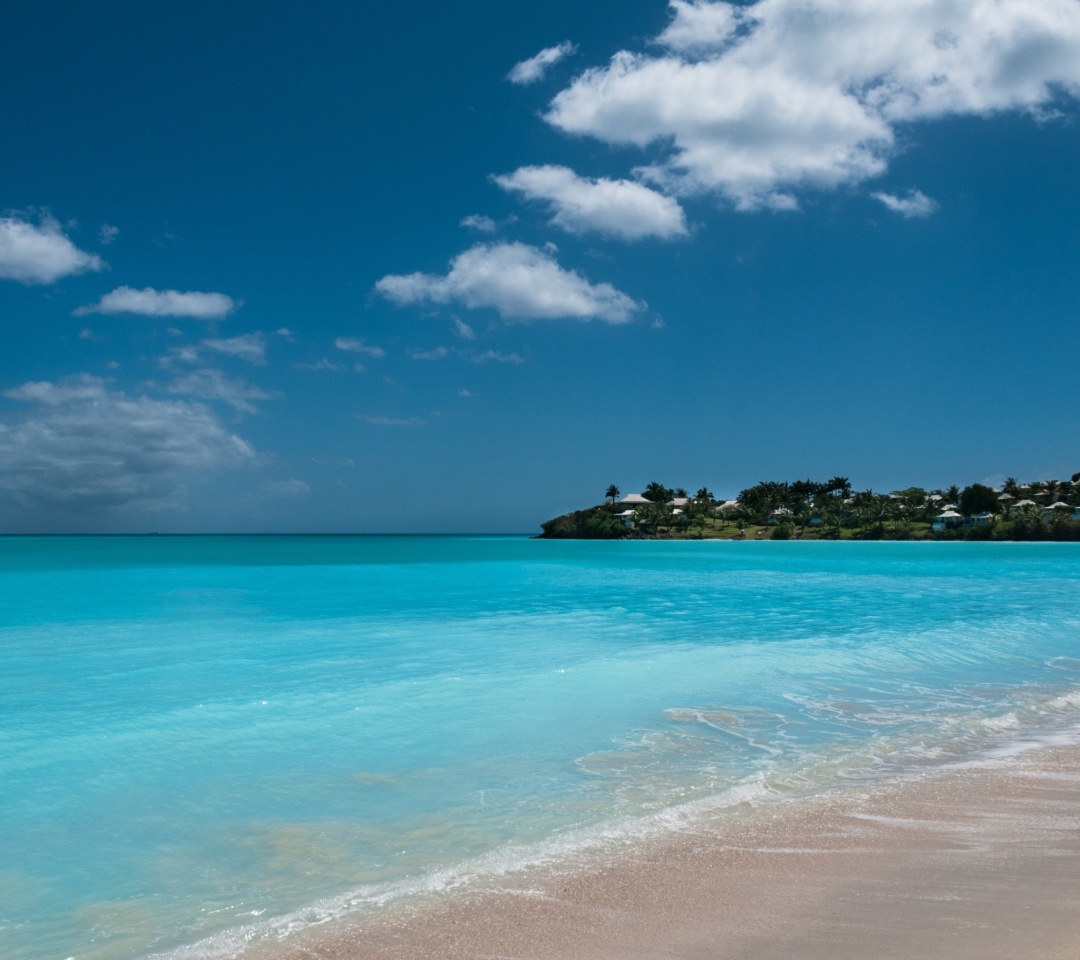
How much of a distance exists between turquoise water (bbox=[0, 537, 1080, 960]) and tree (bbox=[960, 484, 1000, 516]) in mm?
104448

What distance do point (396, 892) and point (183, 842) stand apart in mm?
1997

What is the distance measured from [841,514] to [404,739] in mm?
125227

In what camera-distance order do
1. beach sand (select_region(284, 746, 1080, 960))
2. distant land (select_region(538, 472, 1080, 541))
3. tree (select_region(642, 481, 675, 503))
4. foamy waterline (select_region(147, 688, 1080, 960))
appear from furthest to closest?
tree (select_region(642, 481, 675, 503)), distant land (select_region(538, 472, 1080, 541)), foamy waterline (select_region(147, 688, 1080, 960)), beach sand (select_region(284, 746, 1080, 960))

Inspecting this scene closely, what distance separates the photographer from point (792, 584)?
3547cm

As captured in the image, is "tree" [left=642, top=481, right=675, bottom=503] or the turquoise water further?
"tree" [left=642, top=481, right=675, bottom=503]

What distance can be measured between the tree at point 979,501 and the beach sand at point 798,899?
122 m

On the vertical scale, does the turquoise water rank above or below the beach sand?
below

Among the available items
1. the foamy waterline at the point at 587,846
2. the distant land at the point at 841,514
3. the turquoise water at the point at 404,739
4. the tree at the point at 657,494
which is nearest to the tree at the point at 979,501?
the distant land at the point at 841,514

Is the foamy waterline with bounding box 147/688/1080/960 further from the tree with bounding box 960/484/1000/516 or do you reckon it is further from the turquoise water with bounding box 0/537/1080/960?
the tree with bounding box 960/484/1000/516

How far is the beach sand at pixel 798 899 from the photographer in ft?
12.3

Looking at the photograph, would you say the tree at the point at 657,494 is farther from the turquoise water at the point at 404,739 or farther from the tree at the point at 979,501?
the turquoise water at the point at 404,739

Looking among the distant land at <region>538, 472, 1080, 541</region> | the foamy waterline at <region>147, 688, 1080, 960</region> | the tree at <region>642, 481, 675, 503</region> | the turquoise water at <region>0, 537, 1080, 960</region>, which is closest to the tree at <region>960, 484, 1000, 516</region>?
the distant land at <region>538, 472, 1080, 541</region>

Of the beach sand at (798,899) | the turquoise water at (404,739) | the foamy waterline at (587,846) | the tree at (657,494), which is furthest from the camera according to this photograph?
the tree at (657,494)

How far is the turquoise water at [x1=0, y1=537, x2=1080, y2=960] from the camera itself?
4891 mm
